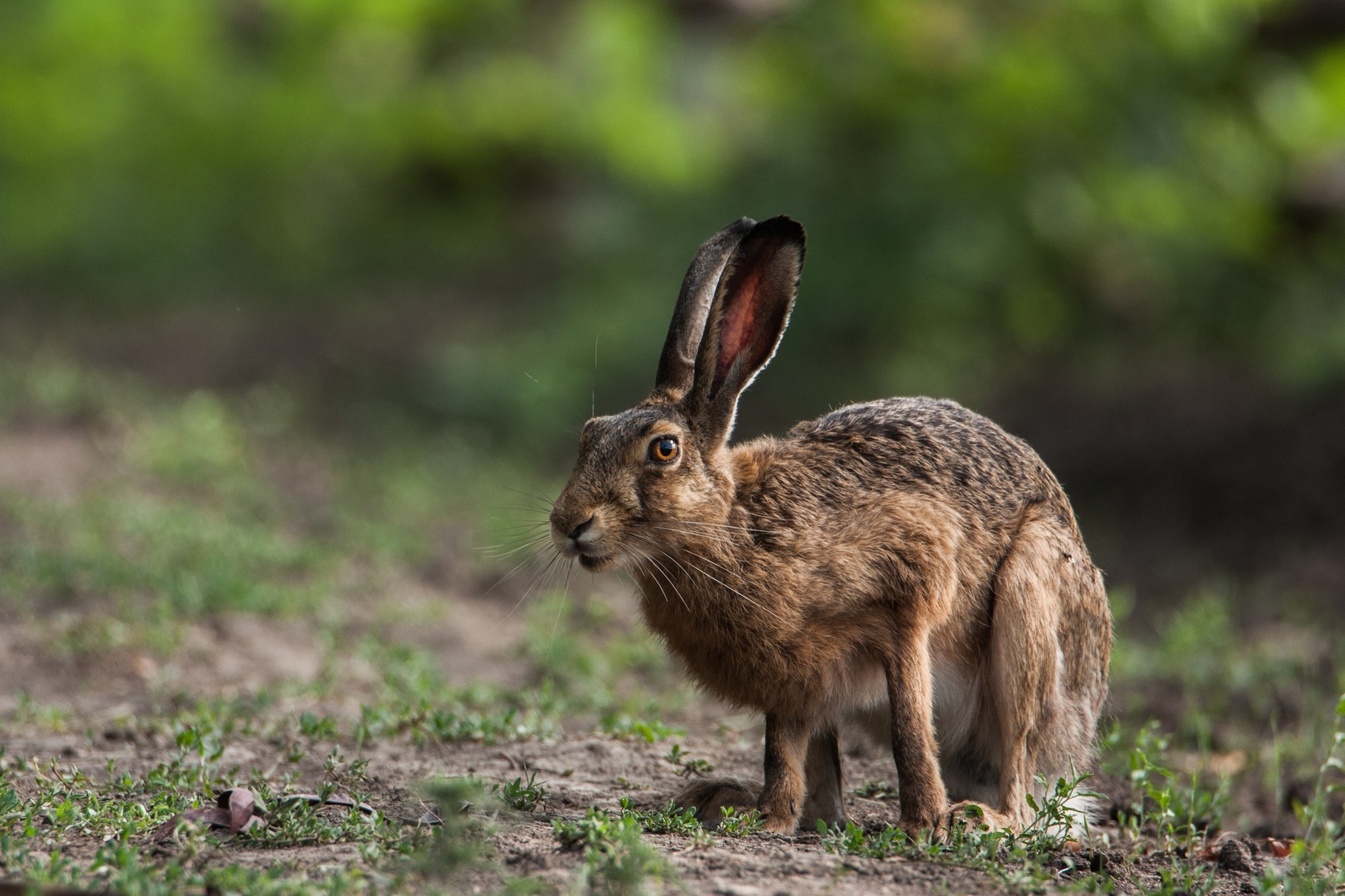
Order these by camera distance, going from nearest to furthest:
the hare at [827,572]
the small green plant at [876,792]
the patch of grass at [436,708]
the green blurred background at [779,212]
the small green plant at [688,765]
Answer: the hare at [827,572] → the small green plant at [688,765] → the small green plant at [876,792] → the patch of grass at [436,708] → the green blurred background at [779,212]

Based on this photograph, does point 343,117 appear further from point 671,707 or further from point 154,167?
Answer: point 671,707

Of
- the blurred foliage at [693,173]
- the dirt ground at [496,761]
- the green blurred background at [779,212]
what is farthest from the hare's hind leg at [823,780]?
the blurred foliage at [693,173]

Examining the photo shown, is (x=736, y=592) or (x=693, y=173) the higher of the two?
(x=693, y=173)

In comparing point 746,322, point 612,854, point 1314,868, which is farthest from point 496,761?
point 1314,868

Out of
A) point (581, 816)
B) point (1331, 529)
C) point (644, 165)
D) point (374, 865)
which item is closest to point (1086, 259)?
point (1331, 529)

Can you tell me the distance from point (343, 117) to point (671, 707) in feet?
35.8

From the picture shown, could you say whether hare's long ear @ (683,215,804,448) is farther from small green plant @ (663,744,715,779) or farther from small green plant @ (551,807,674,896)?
small green plant @ (551,807,674,896)

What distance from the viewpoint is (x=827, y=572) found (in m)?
4.02

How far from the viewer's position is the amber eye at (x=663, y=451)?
4.05 metres

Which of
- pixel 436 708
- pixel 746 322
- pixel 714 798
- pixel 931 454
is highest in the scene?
pixel 746 322

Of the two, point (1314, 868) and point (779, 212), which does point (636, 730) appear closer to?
point (1314, 868)

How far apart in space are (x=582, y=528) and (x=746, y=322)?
31.0 inches

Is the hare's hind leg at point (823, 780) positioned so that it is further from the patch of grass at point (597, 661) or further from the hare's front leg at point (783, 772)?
the patch of grass at point (597, 661)

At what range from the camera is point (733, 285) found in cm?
414
